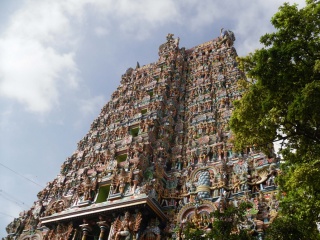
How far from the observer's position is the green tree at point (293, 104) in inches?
320

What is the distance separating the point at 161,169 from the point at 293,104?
10.5 metres

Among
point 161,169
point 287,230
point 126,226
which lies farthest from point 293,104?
point 161,169

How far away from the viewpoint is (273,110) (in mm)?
9008

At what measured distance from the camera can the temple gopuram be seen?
1484cm

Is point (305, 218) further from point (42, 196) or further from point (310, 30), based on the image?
point (42, 196)

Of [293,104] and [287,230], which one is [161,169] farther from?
[293,104]

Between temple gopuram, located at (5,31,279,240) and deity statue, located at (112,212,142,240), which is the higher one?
temple gopuram, located at (5,31,279,240)

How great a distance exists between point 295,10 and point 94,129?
18.1m

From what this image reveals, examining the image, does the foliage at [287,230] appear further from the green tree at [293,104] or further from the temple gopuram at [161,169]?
the temple gopuram at [161,169]

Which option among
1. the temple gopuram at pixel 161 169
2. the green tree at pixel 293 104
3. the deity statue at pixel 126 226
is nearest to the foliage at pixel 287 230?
the green tree at pixel 293 104

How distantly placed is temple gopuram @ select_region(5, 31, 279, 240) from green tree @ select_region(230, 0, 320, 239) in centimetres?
250

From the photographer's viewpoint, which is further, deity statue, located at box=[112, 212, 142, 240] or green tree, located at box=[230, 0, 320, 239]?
deity statue, located at box=[112, 212, 142, 240]

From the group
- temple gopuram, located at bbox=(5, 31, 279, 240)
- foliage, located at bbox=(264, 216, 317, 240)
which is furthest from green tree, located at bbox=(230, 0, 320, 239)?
temple gopuram, located at bbox=(5, 31, 279, 240)

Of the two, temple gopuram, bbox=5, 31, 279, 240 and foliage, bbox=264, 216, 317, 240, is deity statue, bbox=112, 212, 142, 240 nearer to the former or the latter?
temple gopuram, bbox=5, 31, 279, 240
